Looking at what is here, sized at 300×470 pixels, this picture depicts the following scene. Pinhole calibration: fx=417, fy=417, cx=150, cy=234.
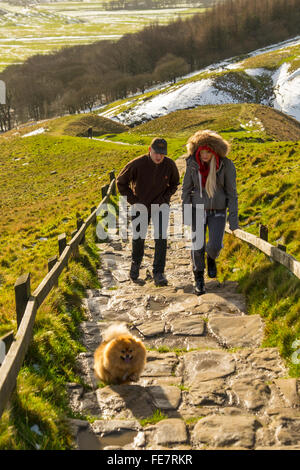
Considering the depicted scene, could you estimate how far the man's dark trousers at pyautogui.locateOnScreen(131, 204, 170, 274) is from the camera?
25.3 feet

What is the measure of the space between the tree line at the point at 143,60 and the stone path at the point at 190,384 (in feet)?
387

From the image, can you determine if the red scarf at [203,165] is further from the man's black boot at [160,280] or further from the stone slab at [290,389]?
the stone slab at [290,389]

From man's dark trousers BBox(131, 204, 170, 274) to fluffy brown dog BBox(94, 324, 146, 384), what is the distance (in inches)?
128

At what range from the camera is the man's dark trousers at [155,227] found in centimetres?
772

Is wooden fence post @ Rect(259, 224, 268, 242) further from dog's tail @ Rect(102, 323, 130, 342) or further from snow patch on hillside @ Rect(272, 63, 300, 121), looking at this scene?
snow patch on hillside @ Rect(272, 63, 300, 121)

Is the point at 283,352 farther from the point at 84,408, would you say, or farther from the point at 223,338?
the point at 84,408

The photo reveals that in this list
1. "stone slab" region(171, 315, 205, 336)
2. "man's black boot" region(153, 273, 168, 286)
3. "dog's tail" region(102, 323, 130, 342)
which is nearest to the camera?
"dog's tail" region(102, 323, 130, 342)

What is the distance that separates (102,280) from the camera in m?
8.75

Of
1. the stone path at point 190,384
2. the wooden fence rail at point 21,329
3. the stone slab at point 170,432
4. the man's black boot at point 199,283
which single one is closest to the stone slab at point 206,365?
the stone path at point 190,384

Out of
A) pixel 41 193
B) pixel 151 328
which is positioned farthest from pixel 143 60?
pixel 151 328

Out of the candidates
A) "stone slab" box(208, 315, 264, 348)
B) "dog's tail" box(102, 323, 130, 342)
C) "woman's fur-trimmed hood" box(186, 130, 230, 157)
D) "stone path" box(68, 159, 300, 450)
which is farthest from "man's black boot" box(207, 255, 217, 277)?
"dog's tail" box(102, 323, 130, 342)

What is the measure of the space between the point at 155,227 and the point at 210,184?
1551 mm

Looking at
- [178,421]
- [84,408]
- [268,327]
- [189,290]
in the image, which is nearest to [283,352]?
[268,327]

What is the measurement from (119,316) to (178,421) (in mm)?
2975
